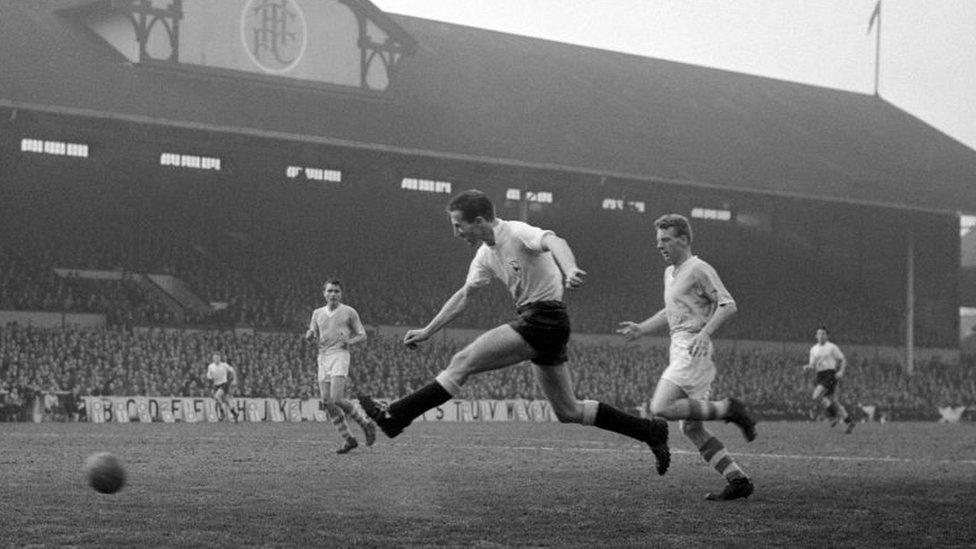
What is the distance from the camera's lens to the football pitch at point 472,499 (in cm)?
864

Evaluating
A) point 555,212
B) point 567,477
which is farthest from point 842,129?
point 567,477

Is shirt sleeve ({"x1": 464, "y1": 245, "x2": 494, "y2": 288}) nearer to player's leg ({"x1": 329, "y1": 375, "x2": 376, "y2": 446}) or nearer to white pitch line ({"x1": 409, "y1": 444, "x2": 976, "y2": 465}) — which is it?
white pitch line ({"x1": 409, "y1": 444, "x2": 976, "y2": 465})

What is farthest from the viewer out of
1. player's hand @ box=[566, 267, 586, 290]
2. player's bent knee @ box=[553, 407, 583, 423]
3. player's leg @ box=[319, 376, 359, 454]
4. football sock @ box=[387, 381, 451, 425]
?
player's leg @ box=[319, 376, 359, 454]

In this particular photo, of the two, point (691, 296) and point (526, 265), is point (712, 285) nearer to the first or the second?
point (691, 296)

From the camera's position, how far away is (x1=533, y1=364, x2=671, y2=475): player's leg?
11102 millimetres

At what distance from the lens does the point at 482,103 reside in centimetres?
4934

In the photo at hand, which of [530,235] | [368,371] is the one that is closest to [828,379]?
[368,371]

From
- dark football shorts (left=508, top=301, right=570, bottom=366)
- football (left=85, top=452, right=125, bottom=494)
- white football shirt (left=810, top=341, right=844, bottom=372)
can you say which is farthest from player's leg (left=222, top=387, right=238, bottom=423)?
dark football shorts (left=508, top=301, right=570, bottom=366)

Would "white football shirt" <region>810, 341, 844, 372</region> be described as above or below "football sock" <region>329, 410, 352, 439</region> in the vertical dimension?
above

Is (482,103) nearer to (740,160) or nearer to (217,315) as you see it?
(740,160)

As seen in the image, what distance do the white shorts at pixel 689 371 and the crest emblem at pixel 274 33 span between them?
1250 inches

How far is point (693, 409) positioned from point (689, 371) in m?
0.33

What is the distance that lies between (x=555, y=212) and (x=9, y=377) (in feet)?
80.8

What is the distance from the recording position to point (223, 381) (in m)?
34.9
